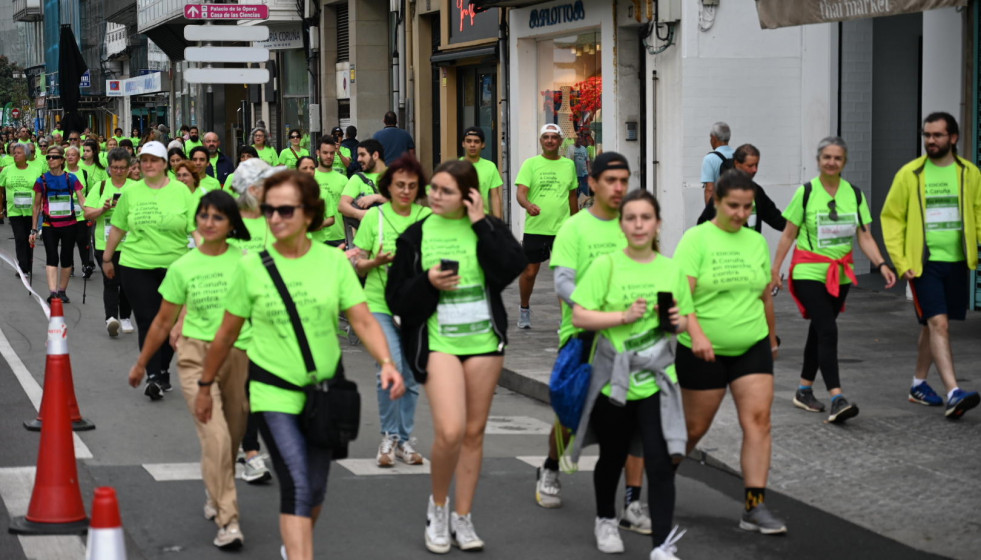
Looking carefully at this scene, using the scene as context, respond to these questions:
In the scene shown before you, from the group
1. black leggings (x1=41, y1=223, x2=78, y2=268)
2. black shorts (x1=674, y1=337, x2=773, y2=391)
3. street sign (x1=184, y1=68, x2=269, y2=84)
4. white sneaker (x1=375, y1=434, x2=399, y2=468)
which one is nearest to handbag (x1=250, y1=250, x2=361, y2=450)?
black shorts (x1=674, y1=337, x2=773, y2=391)

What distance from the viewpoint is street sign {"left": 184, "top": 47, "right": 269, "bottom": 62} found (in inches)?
852

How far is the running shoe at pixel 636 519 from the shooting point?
6660mm

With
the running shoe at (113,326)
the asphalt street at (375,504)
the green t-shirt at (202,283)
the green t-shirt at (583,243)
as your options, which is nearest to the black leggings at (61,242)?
the running shoe at (113,326)

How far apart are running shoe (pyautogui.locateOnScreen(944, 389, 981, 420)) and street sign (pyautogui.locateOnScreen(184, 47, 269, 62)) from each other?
49.6 ft

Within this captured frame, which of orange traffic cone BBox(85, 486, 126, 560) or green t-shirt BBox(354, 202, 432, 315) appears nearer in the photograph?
orange traffic cone BBox(85, 486, 126, 560)

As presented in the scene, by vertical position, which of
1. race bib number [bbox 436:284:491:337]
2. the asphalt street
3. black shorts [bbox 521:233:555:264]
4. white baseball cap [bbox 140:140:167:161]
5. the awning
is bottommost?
the asphalt street

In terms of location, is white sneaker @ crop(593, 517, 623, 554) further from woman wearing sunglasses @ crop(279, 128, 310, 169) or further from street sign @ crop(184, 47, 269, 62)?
street sign @ crop(184, 47, 269, 62)

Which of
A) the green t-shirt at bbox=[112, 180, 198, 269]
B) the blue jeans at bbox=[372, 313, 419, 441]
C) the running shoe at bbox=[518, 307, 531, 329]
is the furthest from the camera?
the running shoe at bbox=[518, 307, 531, 329]

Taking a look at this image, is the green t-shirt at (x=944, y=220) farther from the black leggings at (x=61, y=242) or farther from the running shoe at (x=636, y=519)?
the black leggings at (x=61, y=242)

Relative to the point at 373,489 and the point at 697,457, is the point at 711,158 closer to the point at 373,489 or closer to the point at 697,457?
the point at 697,457

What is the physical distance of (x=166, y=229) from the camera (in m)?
10.3

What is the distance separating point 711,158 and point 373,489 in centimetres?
642

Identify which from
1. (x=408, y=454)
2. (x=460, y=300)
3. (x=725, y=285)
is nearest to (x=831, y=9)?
(x=408, y=454)

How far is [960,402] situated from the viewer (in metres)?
8.77
